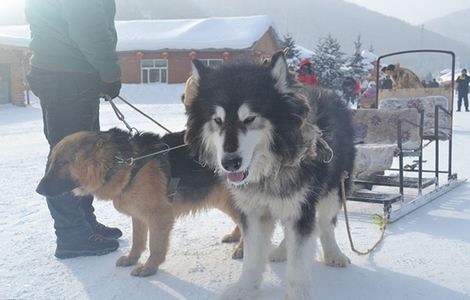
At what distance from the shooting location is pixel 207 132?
2701 mm

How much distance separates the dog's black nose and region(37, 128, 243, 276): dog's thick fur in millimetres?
1103

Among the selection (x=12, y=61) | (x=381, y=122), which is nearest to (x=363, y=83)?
(x=12, y=61)

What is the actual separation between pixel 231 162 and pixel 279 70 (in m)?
0.63

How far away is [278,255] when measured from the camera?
349cm

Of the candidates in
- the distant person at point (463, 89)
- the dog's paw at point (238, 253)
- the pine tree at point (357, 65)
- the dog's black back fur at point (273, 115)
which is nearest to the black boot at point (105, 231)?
the dog's paw at point (238, 253)

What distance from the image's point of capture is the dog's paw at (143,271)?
320cm

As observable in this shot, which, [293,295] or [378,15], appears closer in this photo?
Answer: [293,295]

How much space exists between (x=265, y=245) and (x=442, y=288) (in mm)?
1159

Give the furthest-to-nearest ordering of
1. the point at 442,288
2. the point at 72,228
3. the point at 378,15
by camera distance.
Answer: the point at 378,15, the point at 72,228, the point at 442,288

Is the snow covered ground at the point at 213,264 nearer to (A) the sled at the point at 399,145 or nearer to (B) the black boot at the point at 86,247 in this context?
(B) the black boot at the point at 86,247

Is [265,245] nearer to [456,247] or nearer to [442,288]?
[442,288]

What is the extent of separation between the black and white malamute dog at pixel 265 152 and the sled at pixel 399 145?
1375 mm

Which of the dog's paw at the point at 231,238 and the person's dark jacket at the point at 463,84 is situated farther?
the person's dark jacket at the point at 463,84

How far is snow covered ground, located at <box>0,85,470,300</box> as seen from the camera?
2.93 meters
